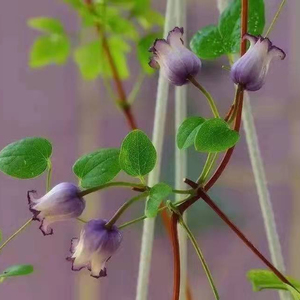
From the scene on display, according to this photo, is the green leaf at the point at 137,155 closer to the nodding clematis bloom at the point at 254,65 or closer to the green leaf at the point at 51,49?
the nodding clematis bloom at the point at 254,65

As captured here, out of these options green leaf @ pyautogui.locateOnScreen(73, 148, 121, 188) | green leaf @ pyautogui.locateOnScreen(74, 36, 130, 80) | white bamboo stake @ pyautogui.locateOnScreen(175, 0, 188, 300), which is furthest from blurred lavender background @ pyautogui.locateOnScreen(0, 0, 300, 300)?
green leaf @ pyautogui.locateOnScreen(73, 148, 121, 188)

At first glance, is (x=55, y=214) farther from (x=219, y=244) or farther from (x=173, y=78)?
(x=219, y=244)

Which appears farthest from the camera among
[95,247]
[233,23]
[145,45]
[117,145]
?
[117,145]

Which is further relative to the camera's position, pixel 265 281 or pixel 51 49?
pixel 51 49

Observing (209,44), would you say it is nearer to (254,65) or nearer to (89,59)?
(254,65)

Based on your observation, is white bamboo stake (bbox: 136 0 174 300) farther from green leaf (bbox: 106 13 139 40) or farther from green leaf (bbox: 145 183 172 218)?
green leaf (bbox: 106 13 139 40)

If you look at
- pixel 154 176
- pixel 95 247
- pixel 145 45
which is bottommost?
pixel 95 247

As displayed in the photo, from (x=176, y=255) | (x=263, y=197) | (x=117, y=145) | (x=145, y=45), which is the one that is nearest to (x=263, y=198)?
(x=263, y=197)
